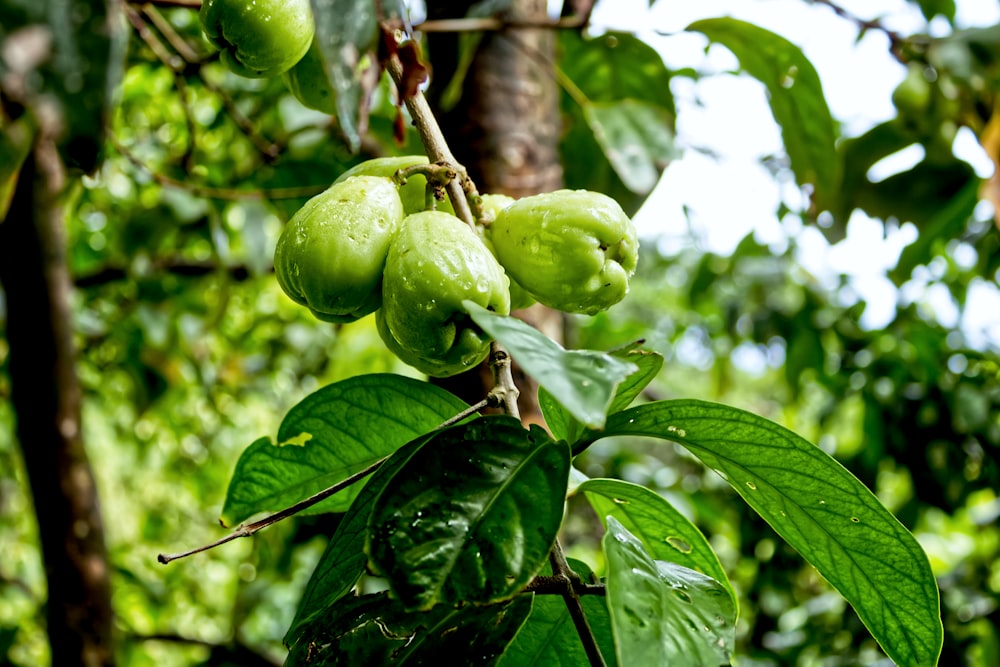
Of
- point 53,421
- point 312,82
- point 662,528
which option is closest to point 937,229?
point 662,528

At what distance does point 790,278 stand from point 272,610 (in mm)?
1388

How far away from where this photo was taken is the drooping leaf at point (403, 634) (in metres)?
0.41

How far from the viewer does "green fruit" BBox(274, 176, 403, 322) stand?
0.45 meters

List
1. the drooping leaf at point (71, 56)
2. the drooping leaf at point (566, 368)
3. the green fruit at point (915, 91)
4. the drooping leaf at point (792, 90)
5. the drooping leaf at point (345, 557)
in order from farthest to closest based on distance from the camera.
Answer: the green fruit at point (915, 91) < the drooping leaf at point (792, 90) < the drooping leaf at point (345, 557) < the drooping leaf at point (566, 368) < the drooping leaf at point (71, 56)

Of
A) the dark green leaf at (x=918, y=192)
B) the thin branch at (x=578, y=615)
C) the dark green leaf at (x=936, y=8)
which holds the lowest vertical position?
the dark green leaf at (x=918, y=192)

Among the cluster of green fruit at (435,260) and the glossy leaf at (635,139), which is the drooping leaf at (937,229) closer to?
the glossy leaf at (635,139)

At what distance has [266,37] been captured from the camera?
1.63ft

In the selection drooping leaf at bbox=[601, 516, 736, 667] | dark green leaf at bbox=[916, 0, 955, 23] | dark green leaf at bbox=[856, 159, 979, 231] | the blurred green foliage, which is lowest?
the blurred green foliage

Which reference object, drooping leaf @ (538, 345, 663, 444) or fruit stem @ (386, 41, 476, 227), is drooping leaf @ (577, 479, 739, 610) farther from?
fruit stem @ (386, 41, 476, 227)

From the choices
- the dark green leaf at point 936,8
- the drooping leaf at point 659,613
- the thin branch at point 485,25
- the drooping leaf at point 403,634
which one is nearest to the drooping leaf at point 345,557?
the drooping leaf at point 403,634

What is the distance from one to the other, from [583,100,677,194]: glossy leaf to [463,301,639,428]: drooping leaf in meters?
0.58

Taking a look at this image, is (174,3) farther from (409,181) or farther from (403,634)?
(403,634)

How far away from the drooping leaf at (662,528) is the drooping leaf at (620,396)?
56 millimetres

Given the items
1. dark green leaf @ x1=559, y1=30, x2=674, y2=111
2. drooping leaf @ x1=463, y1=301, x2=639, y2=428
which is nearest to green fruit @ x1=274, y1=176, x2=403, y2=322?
drooping leaf @ x1=463, y1=301, x2=639, y2=428
